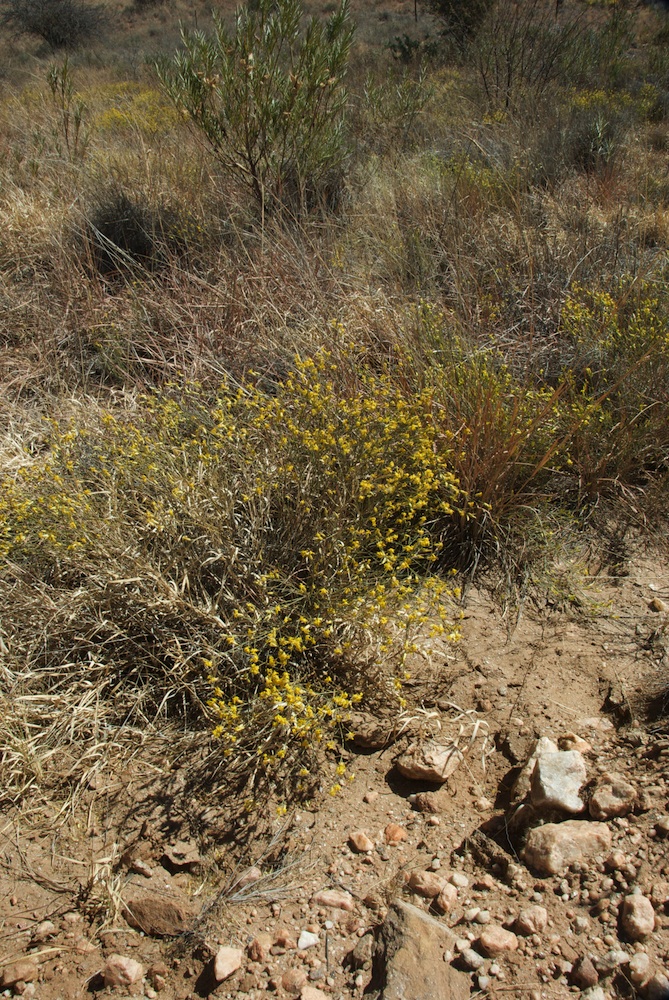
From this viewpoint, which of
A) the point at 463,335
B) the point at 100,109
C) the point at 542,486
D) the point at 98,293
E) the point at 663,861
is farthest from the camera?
the point at 100,109

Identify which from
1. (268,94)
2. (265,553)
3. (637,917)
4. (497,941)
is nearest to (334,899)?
(497,941)

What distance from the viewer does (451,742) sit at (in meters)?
2.14

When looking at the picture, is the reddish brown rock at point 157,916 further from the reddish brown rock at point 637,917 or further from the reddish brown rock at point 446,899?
the reddish brown rock at point 637,917

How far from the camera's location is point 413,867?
72.7 inches

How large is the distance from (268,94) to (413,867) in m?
4.34

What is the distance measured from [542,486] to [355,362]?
39.4 inches

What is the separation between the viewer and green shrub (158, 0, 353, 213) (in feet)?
13.8

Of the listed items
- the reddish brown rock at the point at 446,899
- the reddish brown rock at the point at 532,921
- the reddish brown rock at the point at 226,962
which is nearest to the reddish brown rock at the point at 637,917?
the reddish brown rock at the point at 532,921

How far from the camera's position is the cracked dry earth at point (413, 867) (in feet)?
5.18

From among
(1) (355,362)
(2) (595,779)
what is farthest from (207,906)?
(1) (355,362)

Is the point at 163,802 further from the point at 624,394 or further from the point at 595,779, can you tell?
the point at 624,394

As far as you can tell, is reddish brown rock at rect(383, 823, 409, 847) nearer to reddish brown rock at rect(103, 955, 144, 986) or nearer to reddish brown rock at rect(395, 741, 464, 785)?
reddish brown rock at rect(395, 741, 464, 785)

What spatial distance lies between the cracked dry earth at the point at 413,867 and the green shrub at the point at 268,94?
318cm

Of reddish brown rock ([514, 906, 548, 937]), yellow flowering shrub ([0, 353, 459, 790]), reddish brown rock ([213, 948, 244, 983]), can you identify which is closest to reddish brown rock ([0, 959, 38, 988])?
reddish brown rock ([213, 948, 244, 983])
